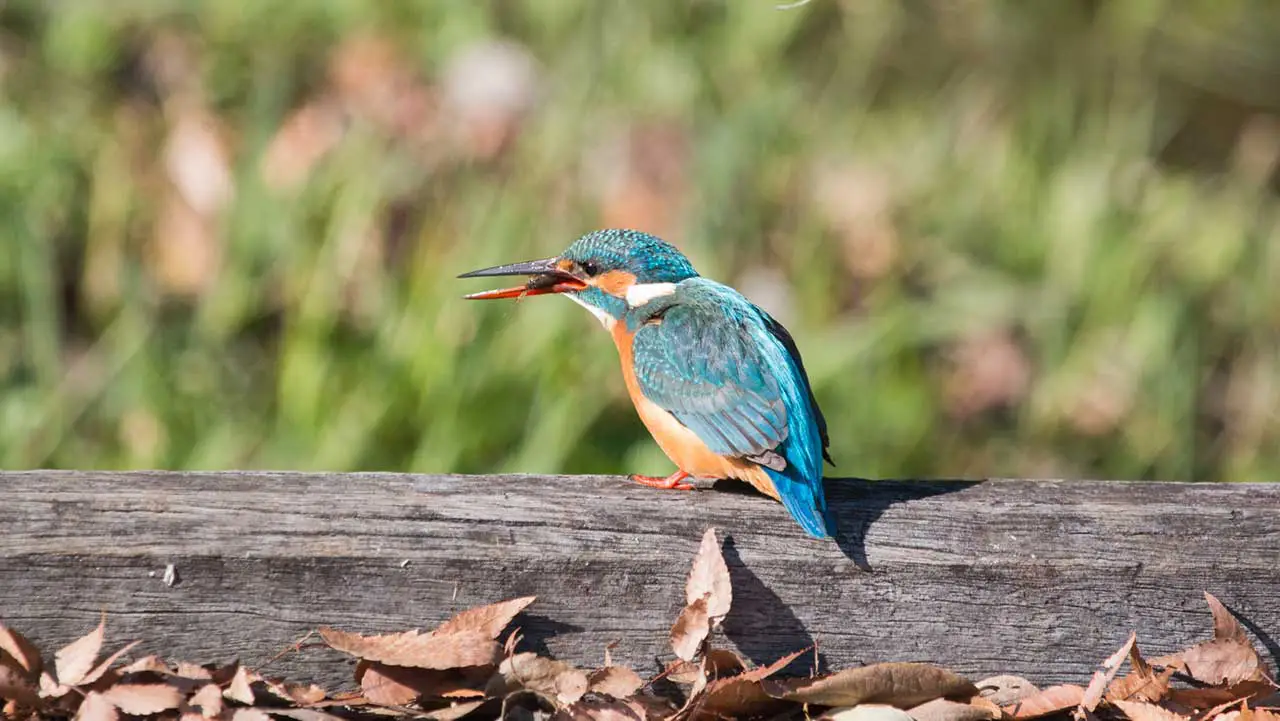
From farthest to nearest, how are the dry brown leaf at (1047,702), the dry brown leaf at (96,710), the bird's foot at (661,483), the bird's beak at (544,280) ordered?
the bird's beak at (544,280), the bird's foot at (661,483), the dry brown leaf at (1047,702), the dry brown leaf at (96,710)

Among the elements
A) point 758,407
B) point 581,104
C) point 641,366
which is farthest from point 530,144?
point 758,407

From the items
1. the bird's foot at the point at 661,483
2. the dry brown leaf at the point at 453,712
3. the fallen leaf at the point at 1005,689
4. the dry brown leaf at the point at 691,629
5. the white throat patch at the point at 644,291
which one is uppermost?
the white throat patch at the point at 644,291

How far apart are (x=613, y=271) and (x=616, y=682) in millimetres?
1082

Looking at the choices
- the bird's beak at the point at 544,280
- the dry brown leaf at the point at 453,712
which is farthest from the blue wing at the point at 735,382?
the dry brown leaf at the point at 453,712

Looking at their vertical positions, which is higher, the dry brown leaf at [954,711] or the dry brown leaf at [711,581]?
the dry brown leaf at [711,581]

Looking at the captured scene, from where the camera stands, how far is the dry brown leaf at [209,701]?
78.0 inches

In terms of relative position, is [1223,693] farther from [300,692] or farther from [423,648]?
[300,692]

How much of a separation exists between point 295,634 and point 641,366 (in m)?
0.92

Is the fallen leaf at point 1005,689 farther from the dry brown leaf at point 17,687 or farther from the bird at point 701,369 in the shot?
the dry brown leaf at point 17,687

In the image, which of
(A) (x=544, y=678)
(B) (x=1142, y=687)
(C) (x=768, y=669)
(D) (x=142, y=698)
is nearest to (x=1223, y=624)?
(B) (x=1142, y=687)

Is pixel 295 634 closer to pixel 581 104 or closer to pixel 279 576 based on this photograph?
pixel 279 576

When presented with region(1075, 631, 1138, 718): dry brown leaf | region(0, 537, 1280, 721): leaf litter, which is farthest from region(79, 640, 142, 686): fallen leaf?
region(1075, 631, 1138, 718): dry brown leaf

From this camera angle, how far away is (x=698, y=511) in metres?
2.27

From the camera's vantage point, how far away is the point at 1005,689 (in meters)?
2.22
